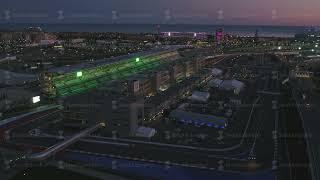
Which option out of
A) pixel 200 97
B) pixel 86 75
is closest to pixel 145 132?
pixel 200 97

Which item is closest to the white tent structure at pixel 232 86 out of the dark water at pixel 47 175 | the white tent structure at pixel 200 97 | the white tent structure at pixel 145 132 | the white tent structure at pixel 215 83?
the white tent structure at pixel 215 83

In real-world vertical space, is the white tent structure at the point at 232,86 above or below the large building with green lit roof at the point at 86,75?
below

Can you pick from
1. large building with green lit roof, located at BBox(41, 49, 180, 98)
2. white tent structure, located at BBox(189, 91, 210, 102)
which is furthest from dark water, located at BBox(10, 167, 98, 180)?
white tent structure, located at BBox(189, 91, 210, 102)

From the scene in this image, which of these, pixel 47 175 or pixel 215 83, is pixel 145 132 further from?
pixel 215 83

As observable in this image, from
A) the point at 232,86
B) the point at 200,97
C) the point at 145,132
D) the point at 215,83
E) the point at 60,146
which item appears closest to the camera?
the point at 60,146

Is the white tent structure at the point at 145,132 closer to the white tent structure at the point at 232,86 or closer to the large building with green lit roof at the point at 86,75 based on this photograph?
the large building with green lit roof at the point at 86,75

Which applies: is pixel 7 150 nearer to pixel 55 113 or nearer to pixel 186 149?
pixel 55 113

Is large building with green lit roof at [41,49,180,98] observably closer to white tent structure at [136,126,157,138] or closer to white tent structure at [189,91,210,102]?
white tent structure at [189,91,210,102]

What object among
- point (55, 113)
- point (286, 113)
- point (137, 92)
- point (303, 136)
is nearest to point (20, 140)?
point (55, 113)
